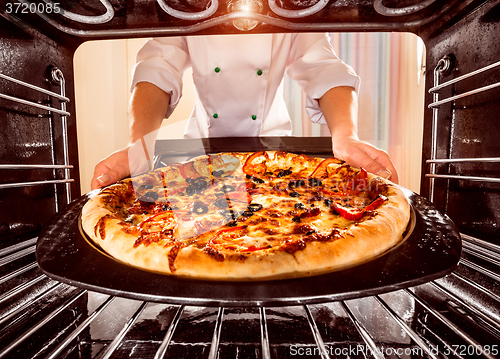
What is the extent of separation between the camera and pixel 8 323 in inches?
23.8

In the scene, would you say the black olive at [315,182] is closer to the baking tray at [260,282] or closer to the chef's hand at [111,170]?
the baking tray at [260,282]

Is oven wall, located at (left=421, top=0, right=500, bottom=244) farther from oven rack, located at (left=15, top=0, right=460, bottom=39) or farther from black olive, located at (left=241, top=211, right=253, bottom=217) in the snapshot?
black olive, located at (left=241, top=211, right=253, bottom=217)

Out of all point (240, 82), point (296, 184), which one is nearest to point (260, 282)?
point (296, 184)

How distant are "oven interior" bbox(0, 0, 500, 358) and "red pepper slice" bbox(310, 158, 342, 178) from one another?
353 mm

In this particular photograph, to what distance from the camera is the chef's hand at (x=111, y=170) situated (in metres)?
1.08

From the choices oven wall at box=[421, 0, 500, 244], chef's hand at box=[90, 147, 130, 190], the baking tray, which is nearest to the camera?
the baking tray

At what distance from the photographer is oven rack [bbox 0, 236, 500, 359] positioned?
1.74 feet

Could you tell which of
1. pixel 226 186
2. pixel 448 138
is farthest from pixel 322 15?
pixel 226 186

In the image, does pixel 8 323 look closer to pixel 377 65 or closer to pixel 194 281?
pixel 194 281

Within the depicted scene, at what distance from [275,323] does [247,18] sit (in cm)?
77

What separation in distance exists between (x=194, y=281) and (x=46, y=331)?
1.04 ft

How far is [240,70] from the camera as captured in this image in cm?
184

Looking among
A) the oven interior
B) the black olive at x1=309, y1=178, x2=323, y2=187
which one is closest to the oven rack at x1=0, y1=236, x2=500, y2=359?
the oven interior

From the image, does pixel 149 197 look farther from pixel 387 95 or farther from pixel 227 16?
pixel 387 95
